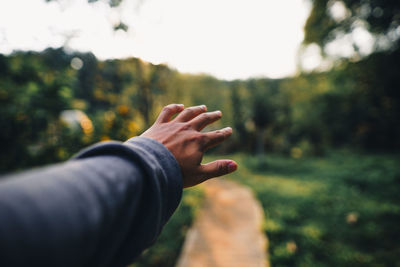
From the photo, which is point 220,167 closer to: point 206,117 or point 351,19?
point 206,117

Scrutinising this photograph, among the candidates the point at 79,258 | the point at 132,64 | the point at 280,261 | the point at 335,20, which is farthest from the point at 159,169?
the point at 335,20

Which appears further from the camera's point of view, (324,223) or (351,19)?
(351,19)

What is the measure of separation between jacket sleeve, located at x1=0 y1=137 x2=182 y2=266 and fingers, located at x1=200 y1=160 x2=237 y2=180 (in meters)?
0.24

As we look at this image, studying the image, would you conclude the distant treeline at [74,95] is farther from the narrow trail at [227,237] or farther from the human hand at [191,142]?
the human hand at [191,142]

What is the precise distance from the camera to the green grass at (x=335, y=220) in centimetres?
362

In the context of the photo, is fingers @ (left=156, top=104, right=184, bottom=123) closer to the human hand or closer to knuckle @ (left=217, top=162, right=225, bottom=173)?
the human hand

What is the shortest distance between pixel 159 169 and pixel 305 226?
16.9 feet

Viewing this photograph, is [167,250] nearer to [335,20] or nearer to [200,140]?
[200,140]

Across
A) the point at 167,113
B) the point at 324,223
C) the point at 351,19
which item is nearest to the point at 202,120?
the point at 167,113

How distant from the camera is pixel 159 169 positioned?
2.59 feet

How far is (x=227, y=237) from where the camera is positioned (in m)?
4.16

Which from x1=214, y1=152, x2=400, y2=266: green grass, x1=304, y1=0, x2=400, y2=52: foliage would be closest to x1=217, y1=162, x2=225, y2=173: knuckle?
x1=214, y1=152, x2=400, y2=266: green grass

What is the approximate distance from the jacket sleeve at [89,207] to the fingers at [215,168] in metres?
0.24

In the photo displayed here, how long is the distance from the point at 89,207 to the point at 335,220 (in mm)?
6164
